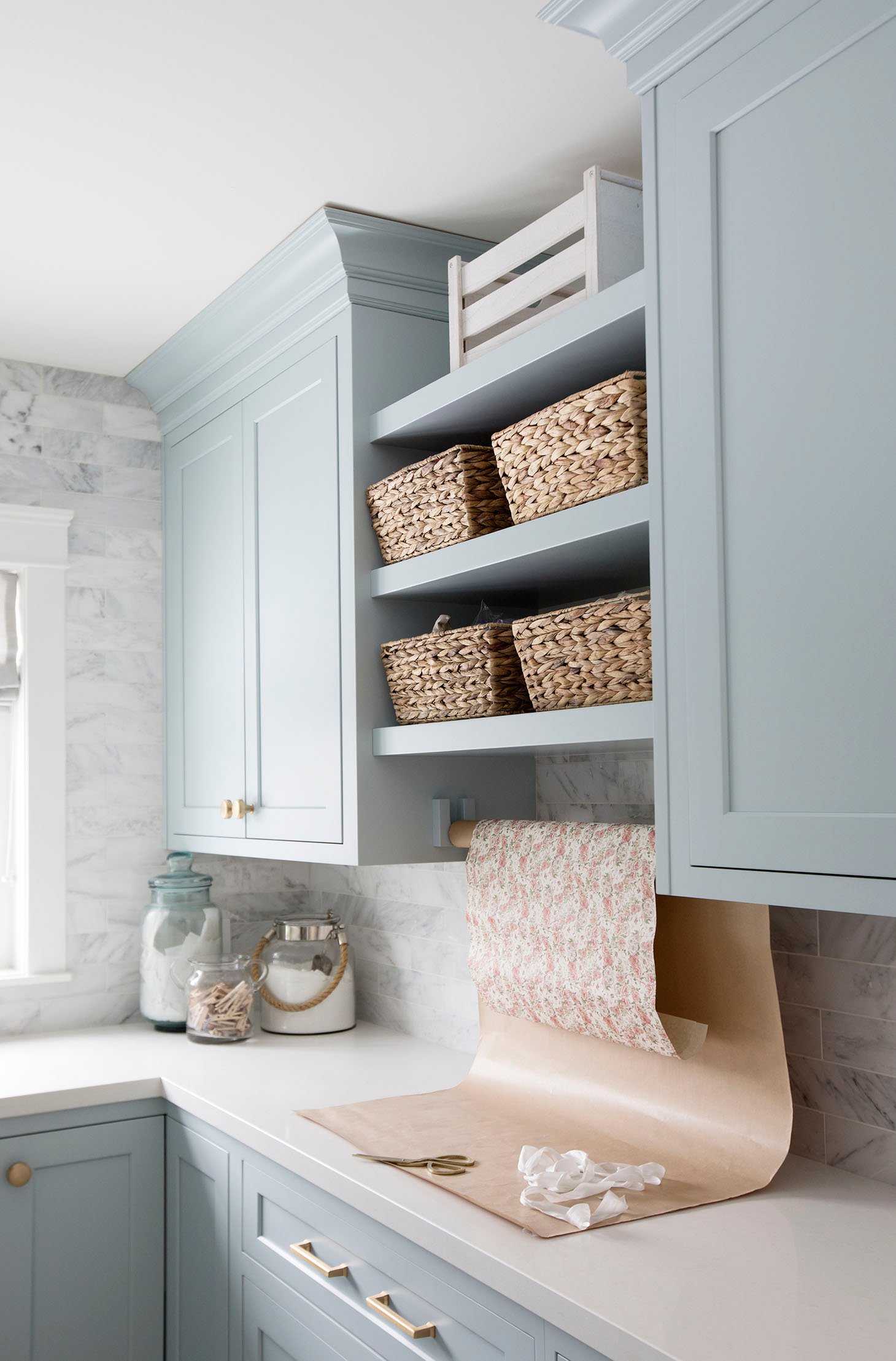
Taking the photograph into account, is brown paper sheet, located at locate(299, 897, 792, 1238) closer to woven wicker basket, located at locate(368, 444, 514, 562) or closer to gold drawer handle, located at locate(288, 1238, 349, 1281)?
gold drawer handle, located at locate(288, 1238, 349, 1281)

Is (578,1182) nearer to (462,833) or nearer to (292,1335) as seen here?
(292,1335)

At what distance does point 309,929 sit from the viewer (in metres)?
2.60

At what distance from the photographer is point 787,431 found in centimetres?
125

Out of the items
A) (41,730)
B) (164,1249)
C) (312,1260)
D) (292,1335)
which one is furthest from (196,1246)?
(41,730)

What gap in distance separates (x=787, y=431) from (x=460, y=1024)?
5.20 ft

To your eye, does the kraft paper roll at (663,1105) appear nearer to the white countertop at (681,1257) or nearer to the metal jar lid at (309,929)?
the white countertop at (681,1257)

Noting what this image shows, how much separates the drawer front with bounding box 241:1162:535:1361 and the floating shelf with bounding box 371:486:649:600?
938mm

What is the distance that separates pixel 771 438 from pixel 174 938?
6.37ft

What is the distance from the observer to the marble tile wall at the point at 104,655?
284cm

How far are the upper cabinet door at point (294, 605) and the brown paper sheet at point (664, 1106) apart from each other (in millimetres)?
540

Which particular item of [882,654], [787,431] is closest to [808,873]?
[882,654]

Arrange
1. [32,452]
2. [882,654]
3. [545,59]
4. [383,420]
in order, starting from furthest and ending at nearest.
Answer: [32,452], [383,420], [545,59], [882,654]

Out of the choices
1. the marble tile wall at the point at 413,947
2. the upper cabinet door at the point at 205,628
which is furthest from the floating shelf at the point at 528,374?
the marble tile wall at the point at 413,947

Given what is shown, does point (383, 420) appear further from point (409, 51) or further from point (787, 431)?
point (787, 431)
